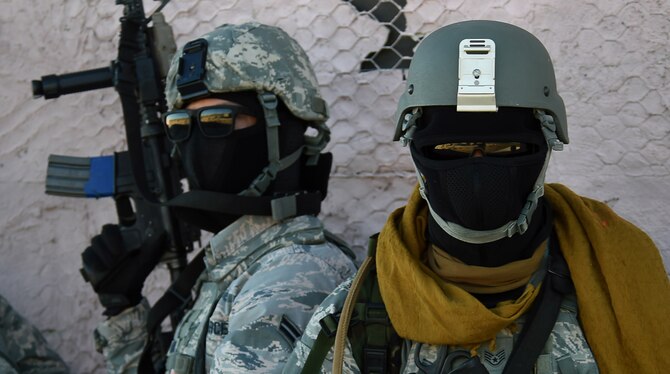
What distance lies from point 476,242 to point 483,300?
12cm

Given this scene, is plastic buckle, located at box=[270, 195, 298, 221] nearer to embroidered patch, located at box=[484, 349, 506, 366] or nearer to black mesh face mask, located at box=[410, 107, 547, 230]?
black mesh face mask, located at box=[410, 107, 547, 230]

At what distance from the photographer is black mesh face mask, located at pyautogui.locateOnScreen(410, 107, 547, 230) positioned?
1.50m

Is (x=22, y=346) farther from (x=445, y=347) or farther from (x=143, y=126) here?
(x=445, y=347)

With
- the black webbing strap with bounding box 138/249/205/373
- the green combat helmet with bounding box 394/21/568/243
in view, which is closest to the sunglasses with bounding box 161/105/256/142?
the black webbing strap with bounding box 138/249/205/373

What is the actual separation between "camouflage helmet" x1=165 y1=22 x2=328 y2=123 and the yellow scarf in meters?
0.76

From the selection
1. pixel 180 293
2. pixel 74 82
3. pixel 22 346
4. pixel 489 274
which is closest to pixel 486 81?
pixel 489 274

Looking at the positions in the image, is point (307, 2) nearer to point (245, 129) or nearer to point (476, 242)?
point (245, 129)

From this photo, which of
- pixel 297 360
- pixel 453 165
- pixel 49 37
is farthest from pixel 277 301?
pixel 49 37

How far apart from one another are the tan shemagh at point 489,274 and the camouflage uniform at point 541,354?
72 mm

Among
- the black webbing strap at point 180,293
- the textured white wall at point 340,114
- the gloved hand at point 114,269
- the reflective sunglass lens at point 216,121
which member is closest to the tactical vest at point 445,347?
the reflective sunglass lens at point 216,121

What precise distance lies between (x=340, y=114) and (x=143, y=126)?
2.18 ft

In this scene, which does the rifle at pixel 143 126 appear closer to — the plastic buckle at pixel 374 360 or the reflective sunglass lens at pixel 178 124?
the reflective sunglass lens at pixel 178 124

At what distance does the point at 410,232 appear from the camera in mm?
1706

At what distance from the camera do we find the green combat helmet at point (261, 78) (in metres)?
2.24
